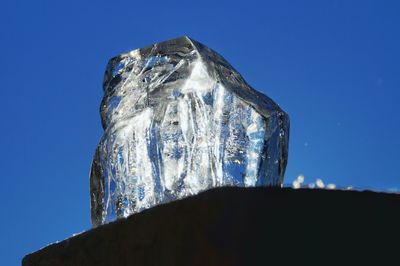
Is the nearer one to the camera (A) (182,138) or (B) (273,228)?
(B) (273,228)

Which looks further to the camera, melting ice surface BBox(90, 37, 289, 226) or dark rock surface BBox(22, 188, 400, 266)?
melting ice surface BBox(90, 37, 289, 226)

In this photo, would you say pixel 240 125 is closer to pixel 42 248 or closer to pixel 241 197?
pixel 42 248

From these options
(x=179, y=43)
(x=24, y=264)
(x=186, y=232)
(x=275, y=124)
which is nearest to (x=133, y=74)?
(x=179, y=43)

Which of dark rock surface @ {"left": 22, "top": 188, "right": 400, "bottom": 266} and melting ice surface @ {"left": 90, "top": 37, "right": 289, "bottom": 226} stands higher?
melting ice surface @ {"left": 90, "top": 37, "right": 289, "bottom": 226}

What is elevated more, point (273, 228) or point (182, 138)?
point (182, 138)

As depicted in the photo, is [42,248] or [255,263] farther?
[42,248]
